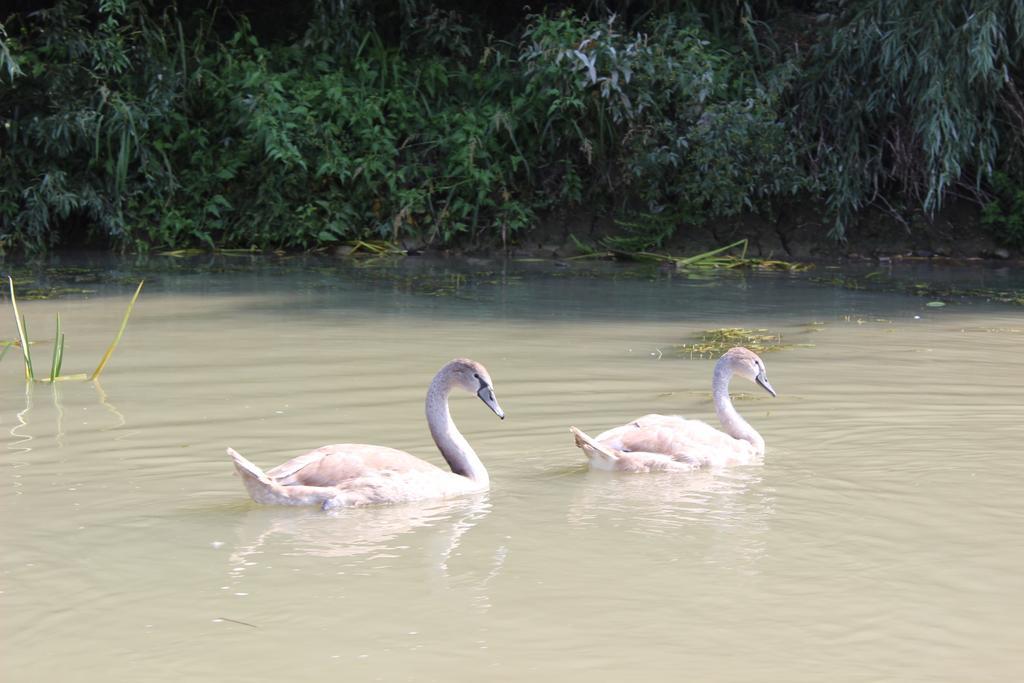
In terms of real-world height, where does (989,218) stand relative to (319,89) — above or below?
below

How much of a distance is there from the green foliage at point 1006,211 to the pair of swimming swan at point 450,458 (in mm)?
9831

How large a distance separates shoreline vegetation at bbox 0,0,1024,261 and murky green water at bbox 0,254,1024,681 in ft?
19.5

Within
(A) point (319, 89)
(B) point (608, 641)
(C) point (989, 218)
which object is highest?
(A) point (319, 89)

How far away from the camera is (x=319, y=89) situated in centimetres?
1766

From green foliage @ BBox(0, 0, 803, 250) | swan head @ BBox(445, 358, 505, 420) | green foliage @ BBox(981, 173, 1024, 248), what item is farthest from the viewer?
green foliage @ BBox(0, 0, 803, 250)

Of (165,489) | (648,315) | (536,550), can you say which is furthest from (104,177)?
(536,550)

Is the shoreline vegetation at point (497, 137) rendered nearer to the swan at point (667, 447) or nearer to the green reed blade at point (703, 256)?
the green reed blade at point (703, 256)

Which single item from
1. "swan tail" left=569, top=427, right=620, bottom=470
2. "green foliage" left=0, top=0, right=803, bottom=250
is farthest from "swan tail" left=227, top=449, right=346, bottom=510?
A: "green foliage" left=0, top=0, right=803, bottom=250

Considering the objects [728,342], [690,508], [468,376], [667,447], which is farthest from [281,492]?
[728,342]

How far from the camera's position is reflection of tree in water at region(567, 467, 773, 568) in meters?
5.51

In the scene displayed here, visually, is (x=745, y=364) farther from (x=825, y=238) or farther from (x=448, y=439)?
(x=825, y=238)

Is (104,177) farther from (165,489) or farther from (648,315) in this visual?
(165,489)

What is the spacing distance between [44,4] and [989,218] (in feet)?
37.3

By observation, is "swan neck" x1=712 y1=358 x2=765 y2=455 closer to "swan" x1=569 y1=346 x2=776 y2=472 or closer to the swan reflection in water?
"swan" x1=569 y1=346 x2=776 y2=472
